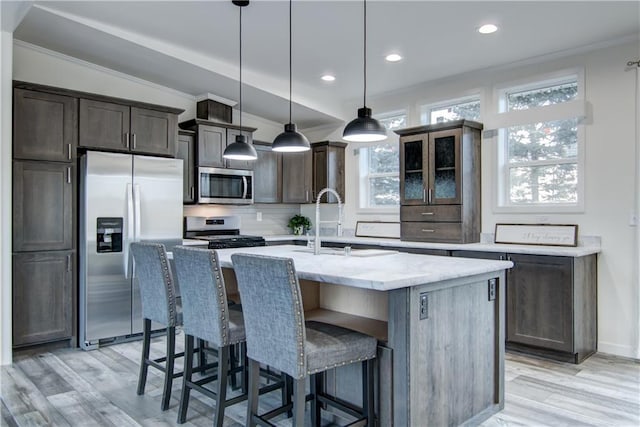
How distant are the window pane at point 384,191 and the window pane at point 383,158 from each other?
12 centimetres

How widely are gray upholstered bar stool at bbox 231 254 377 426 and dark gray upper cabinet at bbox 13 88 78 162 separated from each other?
2847 mm

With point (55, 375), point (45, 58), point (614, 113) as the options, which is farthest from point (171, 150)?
point (614, 113)

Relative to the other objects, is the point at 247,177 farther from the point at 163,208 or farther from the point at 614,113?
the point at 614,113

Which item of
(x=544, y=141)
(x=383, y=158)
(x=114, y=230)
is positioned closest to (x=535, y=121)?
(x=544, y=141)

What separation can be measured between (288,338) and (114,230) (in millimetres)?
2924

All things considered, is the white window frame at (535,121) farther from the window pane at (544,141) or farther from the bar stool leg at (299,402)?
the bar stool leg at (299,402)

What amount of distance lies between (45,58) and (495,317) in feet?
15.2

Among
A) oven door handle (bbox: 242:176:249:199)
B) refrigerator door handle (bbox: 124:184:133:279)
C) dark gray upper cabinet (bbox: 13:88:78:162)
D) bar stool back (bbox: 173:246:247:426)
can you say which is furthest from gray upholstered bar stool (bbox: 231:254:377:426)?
oven door handle (bbox: 242:176:249:199)

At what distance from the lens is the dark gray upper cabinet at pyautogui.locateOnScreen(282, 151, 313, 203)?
620cm

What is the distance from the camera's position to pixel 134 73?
195 inches

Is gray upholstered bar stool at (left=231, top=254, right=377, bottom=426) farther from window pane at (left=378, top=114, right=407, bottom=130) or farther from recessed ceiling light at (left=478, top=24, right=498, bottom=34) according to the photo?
window pane at (left=378, top=114, right=407, bottom=130)

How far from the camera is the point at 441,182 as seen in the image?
479cm

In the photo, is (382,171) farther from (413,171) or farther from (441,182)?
(441,182)

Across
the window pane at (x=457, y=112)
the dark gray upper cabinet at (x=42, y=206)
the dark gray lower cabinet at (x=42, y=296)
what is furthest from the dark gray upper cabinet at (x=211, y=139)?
the window pane at (x=457, y=112)
